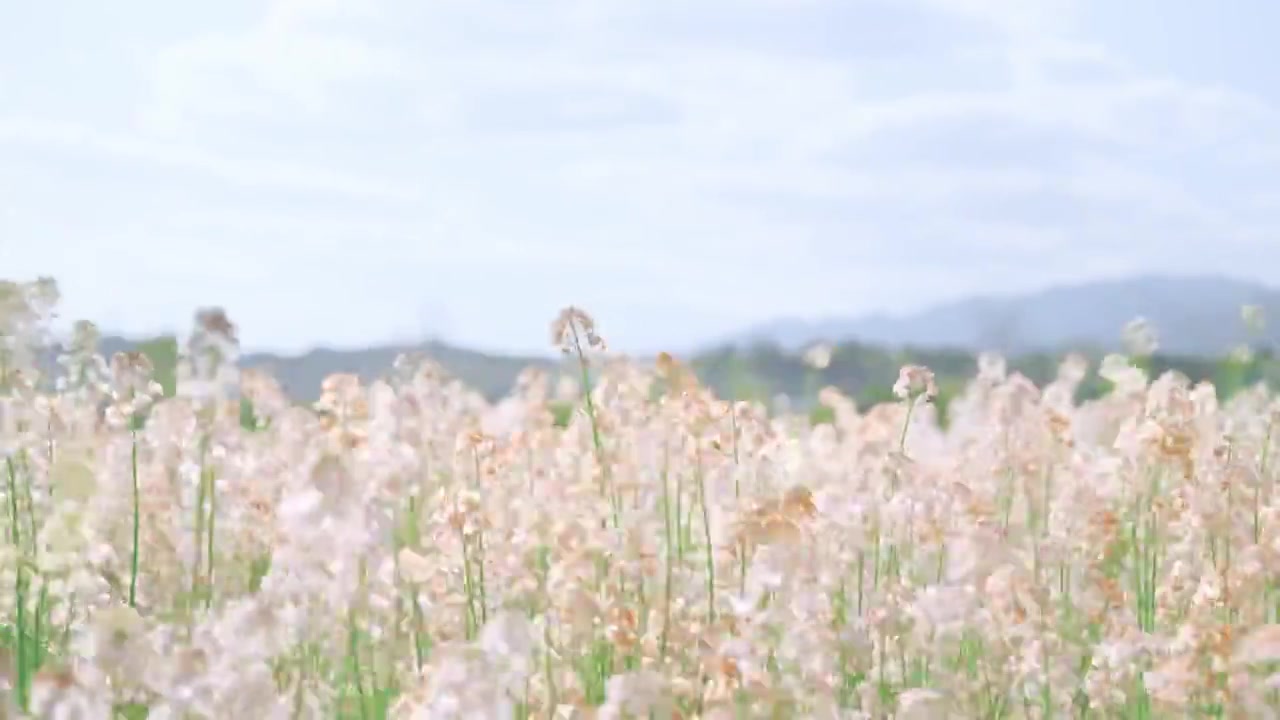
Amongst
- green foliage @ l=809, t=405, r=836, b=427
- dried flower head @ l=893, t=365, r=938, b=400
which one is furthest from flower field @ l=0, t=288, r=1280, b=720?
green foliage @ l=809, t=405, r=836, b=427

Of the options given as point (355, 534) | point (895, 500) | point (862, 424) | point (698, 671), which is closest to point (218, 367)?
point (355, 534)

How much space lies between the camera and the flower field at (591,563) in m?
3.06

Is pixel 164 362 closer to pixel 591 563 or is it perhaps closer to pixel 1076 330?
pixel 591 563

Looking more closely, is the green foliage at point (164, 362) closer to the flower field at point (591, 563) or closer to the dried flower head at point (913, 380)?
the flower field at point (591, 563)

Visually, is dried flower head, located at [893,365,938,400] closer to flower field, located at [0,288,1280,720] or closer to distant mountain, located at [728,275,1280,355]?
flower field, located at [0,288,1280,720]

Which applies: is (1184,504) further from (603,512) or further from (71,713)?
(71,713)

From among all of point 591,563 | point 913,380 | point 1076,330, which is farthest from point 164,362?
point 1076,330

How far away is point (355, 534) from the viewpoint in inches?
123

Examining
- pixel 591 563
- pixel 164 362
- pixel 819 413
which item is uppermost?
pixel 164 362

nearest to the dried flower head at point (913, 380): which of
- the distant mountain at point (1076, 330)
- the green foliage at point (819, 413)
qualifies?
the distant mountain at point (1076, 330)

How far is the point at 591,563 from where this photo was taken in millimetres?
3969

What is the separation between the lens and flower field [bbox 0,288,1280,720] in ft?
A: 10.0

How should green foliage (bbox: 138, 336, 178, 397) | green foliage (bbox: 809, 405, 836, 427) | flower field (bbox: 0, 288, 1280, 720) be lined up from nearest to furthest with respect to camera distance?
flower field (bbox: 0, 288, 1280, 720) < green foliage (bbox: 138, 336, 178, 397) < green foliage (bbox: 809, 405, 836, 427)

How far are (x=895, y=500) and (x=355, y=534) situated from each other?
6.18 feet
